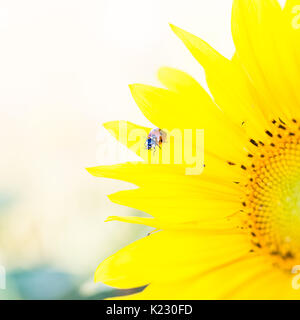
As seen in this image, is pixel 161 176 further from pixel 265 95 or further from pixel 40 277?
pixel 40 277

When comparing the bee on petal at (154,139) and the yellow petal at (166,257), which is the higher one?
the bee on petal at (154,139)

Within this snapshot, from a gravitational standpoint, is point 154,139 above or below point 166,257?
above

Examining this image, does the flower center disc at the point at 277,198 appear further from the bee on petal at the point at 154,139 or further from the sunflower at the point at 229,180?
the bee on petal at the point at 154,139

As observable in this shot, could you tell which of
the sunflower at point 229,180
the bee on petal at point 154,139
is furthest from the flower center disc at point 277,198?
the bee on petal at point 154,139

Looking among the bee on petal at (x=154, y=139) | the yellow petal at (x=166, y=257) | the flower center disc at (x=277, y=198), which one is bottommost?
the yellow petal at (x=166, y=257)

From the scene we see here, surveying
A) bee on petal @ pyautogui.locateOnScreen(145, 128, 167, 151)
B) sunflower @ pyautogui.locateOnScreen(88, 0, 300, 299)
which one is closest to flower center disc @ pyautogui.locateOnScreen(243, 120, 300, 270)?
sunflower @ pyautogui.locateOnScreen(88, 0, 300, 299)

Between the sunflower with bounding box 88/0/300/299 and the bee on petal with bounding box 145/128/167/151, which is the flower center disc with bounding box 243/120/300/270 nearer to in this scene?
the sunflower with bounding box 88/0/300/299

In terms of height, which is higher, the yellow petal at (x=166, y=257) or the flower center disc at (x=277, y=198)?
the flower center disc at (x=277, y=198)
